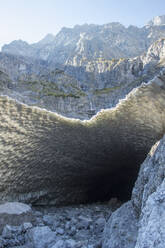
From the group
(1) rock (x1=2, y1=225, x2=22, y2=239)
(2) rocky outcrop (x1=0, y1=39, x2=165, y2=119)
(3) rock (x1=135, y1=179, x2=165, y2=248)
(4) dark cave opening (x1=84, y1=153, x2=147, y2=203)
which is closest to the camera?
(3) rock (x1=135, y1=179, x2=165, y2=248)

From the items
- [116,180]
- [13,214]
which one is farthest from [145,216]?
[116,180]

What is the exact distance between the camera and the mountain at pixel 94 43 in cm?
11212

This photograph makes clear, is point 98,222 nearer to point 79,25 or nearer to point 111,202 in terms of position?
point 111,202

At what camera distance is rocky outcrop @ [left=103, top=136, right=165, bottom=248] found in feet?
3.70

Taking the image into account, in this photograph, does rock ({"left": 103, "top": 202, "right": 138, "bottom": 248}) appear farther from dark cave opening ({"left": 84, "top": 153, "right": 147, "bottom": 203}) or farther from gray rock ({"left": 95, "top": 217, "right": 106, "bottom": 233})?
dark cave opening ({"left": 84, "top": 153, "right": 147, "bottom": 203})

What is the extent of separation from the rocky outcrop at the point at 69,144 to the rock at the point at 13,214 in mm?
252

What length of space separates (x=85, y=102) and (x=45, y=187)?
28.4 meters

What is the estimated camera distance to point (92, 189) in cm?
450

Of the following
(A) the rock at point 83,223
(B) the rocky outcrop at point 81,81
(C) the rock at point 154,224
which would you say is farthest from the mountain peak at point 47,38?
(C) the rock at point 154,224

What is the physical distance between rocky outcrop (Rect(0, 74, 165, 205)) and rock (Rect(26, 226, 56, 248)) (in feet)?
2.96

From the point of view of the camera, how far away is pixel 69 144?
10.6 feet

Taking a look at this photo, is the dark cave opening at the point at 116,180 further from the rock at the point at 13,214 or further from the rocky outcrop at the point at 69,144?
the rock at the point at 13,214

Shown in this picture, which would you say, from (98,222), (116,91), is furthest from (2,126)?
(116,91)

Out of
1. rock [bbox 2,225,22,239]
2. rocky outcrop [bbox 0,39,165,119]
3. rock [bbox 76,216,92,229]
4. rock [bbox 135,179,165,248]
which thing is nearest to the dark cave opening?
rock [bbox 76,216,92,229]
